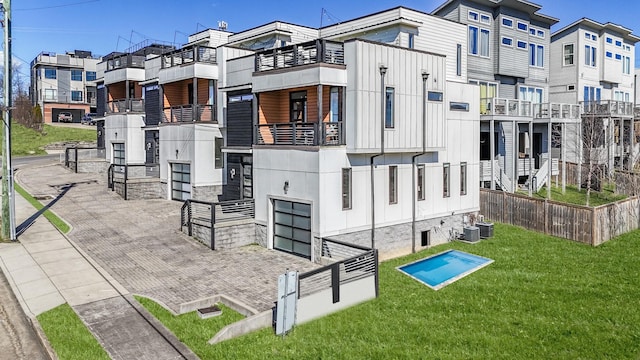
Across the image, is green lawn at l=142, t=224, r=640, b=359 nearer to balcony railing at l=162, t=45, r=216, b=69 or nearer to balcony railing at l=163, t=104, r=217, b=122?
balcony railing at l=163, t=104, r=217, b=122

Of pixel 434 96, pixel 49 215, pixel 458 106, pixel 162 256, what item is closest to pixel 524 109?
pixel 458 106

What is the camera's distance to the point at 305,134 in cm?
1870

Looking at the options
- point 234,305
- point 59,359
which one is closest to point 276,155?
point 234,305

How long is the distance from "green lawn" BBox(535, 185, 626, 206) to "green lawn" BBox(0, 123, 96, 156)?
4556 centimetres

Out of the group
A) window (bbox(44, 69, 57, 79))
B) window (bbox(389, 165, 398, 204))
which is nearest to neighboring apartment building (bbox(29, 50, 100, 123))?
window (bbox(44, 69, 57, 79))

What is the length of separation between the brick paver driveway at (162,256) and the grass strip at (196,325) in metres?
0.57

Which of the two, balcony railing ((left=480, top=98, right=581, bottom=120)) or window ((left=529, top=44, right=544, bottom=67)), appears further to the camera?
window ((left=529, top=44, right=544, bottom=67))

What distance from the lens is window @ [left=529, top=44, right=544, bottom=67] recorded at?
114 ft

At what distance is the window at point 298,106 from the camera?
20438 millimetres

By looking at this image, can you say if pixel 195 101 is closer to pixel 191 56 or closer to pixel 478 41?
pixel 191 56

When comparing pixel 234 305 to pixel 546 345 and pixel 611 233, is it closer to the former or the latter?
pixel 546 345

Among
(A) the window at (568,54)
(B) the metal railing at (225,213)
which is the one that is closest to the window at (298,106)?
(B) the metal railing at (225,213)

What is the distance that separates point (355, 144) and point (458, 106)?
300 inches

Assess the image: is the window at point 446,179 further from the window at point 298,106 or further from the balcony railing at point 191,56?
the balcony railing at point 191,56
